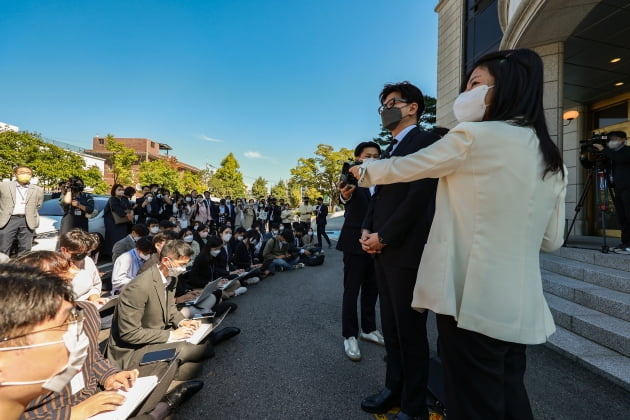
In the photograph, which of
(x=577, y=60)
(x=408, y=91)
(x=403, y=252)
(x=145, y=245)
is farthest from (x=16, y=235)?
(x=577, y=60)

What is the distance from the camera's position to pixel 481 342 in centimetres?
111

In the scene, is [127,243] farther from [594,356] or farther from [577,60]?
[577,60]

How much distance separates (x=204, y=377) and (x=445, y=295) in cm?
232

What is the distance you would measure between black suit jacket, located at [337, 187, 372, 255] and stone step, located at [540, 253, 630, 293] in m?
3.19

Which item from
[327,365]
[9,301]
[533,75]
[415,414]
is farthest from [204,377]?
[533,75]

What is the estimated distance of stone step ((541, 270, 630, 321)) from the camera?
297 cm

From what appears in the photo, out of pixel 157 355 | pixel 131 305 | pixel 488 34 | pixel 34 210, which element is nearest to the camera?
pixel 157 355

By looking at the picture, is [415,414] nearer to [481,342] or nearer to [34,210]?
[481,342]

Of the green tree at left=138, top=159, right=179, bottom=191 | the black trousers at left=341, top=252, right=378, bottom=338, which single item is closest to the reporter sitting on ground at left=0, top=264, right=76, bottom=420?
the black trousers at left=341, top=252, right=378, bottom=338

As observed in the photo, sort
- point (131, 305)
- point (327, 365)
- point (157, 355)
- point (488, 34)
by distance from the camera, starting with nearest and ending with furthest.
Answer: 1. point (157, 355)
2. point (131, 305)
3. point (327, 365)
4. point (488, 34)

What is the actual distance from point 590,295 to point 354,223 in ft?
9.83

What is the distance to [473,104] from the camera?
4.16 ft

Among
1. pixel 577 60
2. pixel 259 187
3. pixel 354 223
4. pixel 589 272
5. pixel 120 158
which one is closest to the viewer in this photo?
pixel 354 223

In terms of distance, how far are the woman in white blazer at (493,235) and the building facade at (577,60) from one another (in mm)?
5168
